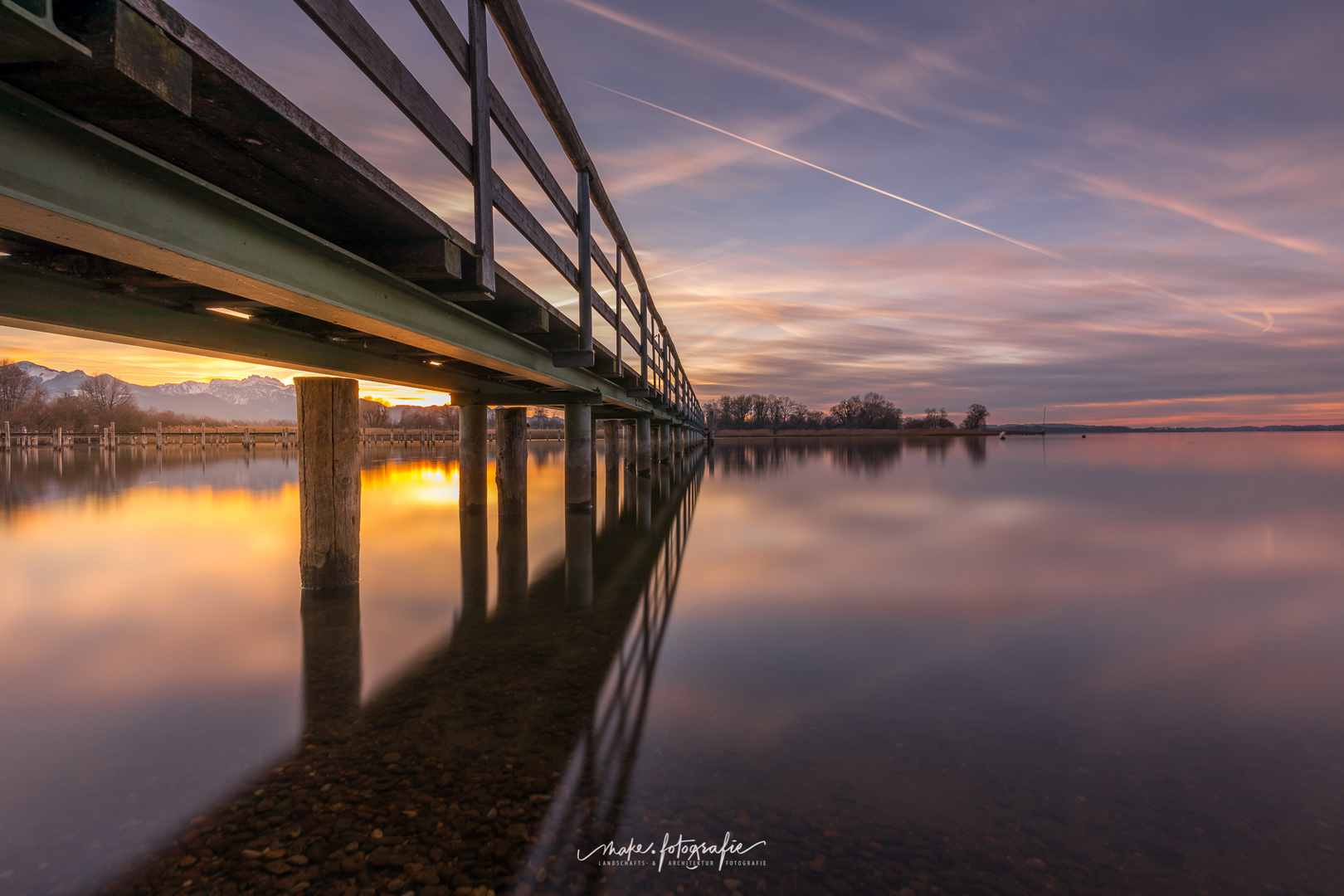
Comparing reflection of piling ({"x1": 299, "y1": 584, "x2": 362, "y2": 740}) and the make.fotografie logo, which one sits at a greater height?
the make.fotografie logo

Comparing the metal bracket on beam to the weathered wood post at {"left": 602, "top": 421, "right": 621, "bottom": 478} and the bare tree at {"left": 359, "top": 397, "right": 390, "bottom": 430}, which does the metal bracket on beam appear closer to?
the weathered wood post at {"left": 602, "top": 421, "right": 621, "bottom": 478}

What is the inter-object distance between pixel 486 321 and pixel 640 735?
5319 millimetres

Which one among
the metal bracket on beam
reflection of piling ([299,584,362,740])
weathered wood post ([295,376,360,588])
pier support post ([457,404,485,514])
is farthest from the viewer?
pier support post ([457,404,485,514])

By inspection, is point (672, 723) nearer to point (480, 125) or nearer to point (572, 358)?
point (480, 125)

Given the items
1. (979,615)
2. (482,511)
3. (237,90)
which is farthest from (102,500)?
(979,615)

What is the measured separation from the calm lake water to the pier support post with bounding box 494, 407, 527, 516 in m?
3.80

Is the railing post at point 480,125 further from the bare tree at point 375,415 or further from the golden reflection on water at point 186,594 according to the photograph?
the bare tree at point 375,415

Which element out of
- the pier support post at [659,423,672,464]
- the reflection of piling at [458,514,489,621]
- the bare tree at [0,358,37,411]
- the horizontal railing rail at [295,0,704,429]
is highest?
the bare tree at [0,358,37,411]

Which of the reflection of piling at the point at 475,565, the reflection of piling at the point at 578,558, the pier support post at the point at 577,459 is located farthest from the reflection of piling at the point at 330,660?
the pier support post at the point at 577,459

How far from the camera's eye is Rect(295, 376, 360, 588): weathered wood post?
7.34 meters

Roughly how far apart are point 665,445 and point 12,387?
7440 centimetres

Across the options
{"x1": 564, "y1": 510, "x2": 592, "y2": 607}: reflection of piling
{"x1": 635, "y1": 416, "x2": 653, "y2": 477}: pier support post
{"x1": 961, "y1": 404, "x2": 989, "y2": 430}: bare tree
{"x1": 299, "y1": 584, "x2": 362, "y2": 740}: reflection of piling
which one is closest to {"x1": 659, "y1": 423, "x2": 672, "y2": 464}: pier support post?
{"x1": 635, "y1": 416, "x2": 653, "y2": 477}: pier support post

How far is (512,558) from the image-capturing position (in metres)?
10.3

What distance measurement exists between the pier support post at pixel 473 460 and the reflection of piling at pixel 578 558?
2.39 m
